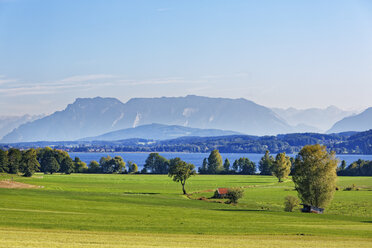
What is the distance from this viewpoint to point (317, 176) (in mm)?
65500

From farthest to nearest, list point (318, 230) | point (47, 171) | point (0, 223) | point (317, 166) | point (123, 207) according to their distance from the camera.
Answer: point (47, 171) < point (317, 166) < point (123, 207) < point (318, 230) < point (0, 223)

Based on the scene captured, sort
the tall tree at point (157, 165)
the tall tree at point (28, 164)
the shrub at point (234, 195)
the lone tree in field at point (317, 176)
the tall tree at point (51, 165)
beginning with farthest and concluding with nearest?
the tall tree at point (157, 165), the tall tree at point (51, 165), the tall tree at point (28, 164), the shrub at point (234, 195), the lone tree in field at point (317, 176)

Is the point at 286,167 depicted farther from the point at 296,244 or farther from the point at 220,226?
the point at 296,244

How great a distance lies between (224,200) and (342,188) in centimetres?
3847

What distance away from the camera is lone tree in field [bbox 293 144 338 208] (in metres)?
65.2

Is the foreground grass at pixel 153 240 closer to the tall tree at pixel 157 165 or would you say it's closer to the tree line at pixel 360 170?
the tree line at pixel 360 170

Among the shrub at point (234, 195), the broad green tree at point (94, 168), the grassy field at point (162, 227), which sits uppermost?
the broad green tree at point (94, 168)

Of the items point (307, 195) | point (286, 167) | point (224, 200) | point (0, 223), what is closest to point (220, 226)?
point (0, 223)

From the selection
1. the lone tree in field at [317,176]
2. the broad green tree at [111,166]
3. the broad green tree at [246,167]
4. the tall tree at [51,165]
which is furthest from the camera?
the broad green tree at [111,166]

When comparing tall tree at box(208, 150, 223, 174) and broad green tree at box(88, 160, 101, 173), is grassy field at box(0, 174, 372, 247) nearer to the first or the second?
tall tree at box(208, 150, 223, 174)

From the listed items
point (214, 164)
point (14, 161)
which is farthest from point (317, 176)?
point (214, 164)

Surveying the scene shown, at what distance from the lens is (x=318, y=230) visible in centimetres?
4456

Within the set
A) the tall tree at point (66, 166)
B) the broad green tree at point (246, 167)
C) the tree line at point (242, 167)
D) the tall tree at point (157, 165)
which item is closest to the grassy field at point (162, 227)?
the tree line at point (242, 167)

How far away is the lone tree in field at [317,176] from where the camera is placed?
65250mm
